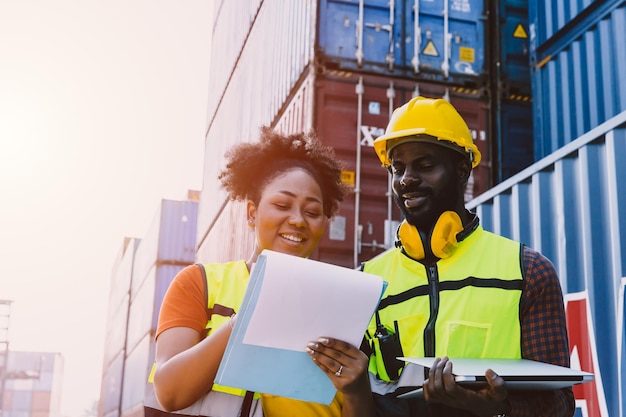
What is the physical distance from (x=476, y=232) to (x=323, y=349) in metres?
0.82

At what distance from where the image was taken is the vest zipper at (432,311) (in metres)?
2.23

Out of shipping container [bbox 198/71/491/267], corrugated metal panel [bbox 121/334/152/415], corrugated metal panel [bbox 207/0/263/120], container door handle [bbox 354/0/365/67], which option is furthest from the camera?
corrugated metal panel [bbox 121/334/152/415]

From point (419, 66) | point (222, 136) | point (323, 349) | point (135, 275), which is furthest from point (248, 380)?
point (135, 275)

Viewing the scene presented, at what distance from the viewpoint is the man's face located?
7.86ft

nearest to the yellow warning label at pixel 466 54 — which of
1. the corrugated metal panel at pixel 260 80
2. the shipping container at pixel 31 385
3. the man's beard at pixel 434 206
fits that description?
the corrugated metal panel at pixel 260 80

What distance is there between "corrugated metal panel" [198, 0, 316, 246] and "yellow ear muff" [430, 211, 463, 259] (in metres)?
6.29

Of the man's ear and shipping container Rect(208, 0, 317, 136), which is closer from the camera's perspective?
the man's ear

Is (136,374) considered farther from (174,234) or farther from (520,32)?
(520,32)

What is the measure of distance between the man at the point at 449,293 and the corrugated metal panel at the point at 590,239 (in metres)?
2.31

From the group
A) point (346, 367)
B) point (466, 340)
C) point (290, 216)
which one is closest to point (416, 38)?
point (290, 216)

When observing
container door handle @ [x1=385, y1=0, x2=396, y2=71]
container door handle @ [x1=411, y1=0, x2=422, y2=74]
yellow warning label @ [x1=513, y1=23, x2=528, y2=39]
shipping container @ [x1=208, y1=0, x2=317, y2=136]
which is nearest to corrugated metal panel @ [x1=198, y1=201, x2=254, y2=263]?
shipping container @ [x1=208, y1=0, x2=317, y2=136]

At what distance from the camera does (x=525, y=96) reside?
9.28 meters

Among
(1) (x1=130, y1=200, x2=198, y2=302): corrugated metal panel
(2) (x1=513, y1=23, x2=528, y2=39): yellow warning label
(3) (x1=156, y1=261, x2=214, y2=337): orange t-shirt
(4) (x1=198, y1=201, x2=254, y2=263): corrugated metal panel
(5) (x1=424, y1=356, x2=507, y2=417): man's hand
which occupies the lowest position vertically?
(5) (x1=424, y1=356, x2=507, y2=417): man's hand

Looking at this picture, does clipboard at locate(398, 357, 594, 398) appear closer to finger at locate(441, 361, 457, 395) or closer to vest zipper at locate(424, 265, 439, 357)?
finger at locate(441, 361, 457, 395)
